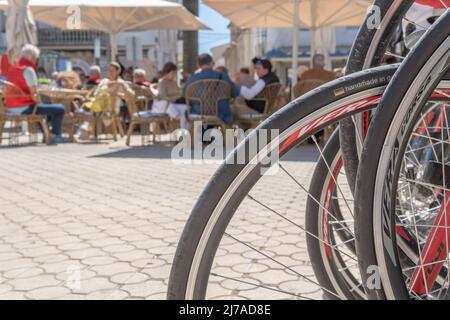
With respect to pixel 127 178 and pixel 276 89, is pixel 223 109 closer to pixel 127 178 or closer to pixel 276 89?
pixel 276 89

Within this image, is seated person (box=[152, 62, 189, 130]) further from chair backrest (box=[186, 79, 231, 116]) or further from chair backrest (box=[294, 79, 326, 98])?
chair backrest (box=[294, 79, 326, 98])

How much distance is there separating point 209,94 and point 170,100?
123 cm

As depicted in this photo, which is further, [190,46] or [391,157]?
[190,46]

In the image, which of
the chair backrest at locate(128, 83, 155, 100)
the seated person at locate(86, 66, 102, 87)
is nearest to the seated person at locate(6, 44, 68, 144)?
the chair backrest at locate(128, 83, 155, 100)

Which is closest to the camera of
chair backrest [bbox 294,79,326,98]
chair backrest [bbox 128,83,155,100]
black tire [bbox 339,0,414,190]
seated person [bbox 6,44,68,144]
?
black tire [bbox 339,0,414,190]

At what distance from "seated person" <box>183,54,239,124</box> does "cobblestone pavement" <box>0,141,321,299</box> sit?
1.88 m

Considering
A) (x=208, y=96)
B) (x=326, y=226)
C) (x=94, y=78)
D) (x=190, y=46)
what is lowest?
(x=326, y=226)

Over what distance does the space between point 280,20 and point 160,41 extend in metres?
3.57

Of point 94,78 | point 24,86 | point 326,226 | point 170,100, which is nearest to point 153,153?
point 170,100

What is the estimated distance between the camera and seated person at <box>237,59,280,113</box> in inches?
311

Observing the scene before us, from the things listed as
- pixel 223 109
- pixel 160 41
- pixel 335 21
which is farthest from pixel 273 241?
pixel 160 41

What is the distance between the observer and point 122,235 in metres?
3.27

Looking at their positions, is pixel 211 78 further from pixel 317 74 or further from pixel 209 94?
pixel 317 74
